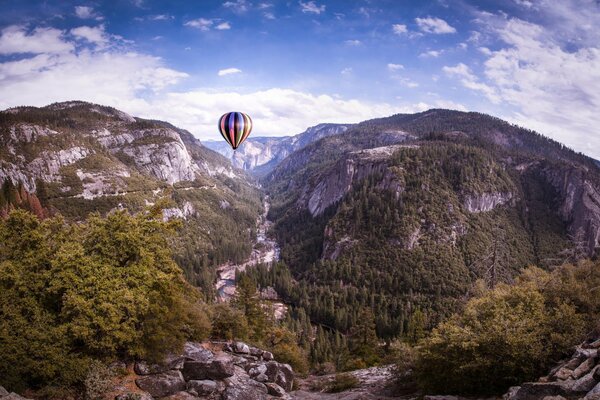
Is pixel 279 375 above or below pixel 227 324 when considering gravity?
below

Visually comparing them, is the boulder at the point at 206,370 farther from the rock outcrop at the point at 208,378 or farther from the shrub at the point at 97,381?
the shrub at the point at 97,381

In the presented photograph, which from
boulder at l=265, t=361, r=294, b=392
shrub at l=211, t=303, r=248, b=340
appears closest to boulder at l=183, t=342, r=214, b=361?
boulder at l=265, t=361, r=294, b=392

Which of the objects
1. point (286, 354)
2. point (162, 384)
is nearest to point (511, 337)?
point (162, 384)

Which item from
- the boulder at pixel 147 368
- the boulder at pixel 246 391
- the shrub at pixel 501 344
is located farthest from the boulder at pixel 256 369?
the shrub at pixel 501 344

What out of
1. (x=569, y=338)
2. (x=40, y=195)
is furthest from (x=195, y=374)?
(x=40, y=195)

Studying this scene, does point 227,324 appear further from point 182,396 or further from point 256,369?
point 182,396

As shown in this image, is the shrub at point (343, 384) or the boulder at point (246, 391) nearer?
the boulder at point (246, 391)
